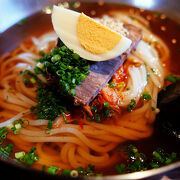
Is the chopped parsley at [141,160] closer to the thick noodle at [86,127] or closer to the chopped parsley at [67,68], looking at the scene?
the thick noodle at [86,127]

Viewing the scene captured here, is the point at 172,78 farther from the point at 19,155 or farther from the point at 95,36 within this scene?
the point at 19,155

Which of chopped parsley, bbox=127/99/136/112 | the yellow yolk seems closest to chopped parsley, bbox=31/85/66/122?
the yellow yolk

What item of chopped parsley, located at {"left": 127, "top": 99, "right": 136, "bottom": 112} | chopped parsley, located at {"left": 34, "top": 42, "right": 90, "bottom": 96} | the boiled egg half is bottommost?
chopped parsley, located at {"left": 127, "top": 99, "right": 136, "bottom": 112}

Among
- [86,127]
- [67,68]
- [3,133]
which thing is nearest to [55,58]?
[67,68]

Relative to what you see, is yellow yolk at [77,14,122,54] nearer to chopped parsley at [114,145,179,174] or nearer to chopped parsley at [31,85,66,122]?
chopped parsley at [31,85,66,122]

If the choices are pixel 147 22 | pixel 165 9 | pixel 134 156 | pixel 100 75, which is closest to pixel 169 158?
pixel 134 156

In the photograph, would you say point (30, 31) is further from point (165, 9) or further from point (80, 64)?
point (165, 9)

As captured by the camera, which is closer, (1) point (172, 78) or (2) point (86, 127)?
(2) point (86, 127)

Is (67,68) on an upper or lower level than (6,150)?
upper
